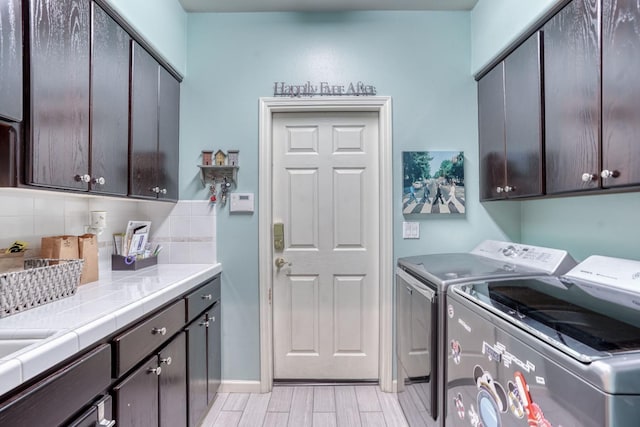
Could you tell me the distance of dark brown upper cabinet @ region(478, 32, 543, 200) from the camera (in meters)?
1.62

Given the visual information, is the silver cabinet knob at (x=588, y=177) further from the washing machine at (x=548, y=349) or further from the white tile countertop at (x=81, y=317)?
the white tile countertop at (x=81, y=317)

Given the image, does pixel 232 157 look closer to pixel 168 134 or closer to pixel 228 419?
pixel 168 134

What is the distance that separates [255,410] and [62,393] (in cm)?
144

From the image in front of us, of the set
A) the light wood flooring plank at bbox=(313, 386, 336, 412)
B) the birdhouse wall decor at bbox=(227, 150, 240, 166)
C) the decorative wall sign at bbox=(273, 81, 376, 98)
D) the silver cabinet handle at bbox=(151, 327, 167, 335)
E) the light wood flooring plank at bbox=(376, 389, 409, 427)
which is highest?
the decorative wall sign at bbox=(273, 81, 376, 98)

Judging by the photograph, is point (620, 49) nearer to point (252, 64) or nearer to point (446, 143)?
point (446, 143)

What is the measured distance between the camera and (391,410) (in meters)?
2.06

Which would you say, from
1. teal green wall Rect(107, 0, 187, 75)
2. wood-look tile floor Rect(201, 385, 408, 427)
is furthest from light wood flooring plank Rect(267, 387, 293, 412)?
teal green wall Rect(107, 0, 187, 75)

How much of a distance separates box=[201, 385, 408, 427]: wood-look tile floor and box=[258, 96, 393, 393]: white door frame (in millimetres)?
113

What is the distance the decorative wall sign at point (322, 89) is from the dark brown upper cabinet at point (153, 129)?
2.28ft

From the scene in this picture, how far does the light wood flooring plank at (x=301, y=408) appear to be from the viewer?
1.95 metres

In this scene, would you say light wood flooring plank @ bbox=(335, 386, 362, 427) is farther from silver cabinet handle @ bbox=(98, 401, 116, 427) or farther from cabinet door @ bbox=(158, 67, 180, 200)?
cabinet door @ bbox=(158, 67, 180, 200)

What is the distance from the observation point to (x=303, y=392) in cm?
227

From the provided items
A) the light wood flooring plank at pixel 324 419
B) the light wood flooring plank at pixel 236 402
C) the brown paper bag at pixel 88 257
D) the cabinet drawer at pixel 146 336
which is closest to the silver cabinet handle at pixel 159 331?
the cabinet drawer at pixel 146 336

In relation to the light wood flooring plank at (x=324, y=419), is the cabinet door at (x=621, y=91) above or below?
above
